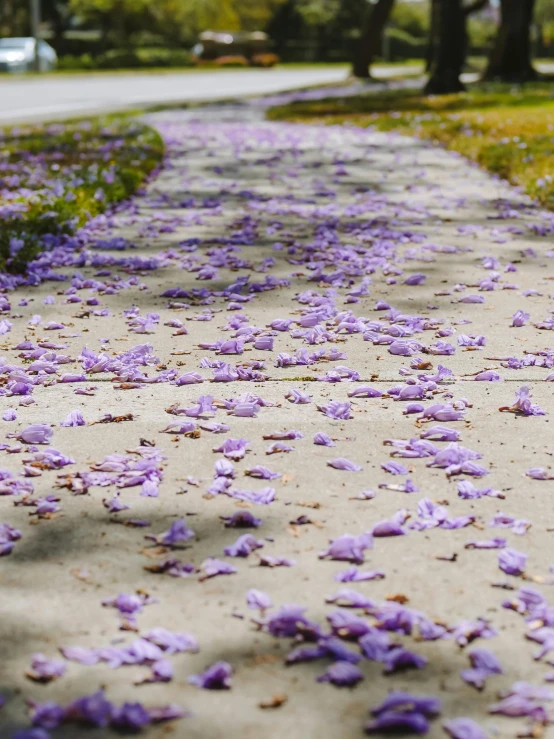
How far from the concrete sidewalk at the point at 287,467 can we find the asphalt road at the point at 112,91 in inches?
543

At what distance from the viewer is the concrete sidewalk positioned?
251cm

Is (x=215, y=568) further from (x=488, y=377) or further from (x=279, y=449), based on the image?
(x=488, y=377)

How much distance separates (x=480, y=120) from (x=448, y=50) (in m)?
8.00

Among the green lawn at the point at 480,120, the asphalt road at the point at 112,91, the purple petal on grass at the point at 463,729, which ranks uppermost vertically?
the purple petal on grass at the point at 463,729

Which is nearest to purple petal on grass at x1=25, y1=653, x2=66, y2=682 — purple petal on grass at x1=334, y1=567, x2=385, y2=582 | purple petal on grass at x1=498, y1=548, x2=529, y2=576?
purple petal on grass at x1=334, y1=567, x2=385, y2=582

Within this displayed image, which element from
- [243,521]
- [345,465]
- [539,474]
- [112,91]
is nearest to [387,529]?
[243,521]

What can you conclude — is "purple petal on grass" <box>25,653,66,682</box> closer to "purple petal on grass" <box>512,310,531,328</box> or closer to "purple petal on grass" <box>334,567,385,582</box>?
"purple petal on grass" <box>334,567,385,582</box>

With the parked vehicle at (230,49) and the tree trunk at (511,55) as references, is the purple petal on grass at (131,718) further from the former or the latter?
the parked vehicle at (230,49)

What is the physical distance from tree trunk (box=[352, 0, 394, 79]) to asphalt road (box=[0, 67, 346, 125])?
7.42ft

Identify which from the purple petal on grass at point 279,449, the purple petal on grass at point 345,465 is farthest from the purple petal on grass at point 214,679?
the purple petal on grass at point 279,449

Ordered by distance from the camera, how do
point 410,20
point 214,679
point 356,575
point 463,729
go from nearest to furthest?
point 463,729 < point 214,679 < point 356,575 < point 410,20

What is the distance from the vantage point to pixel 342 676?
2.46m

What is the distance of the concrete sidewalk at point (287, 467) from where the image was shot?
8.22ft

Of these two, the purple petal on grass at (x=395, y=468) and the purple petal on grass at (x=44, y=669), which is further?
the purple petal on grass at (x=395, y=468)
